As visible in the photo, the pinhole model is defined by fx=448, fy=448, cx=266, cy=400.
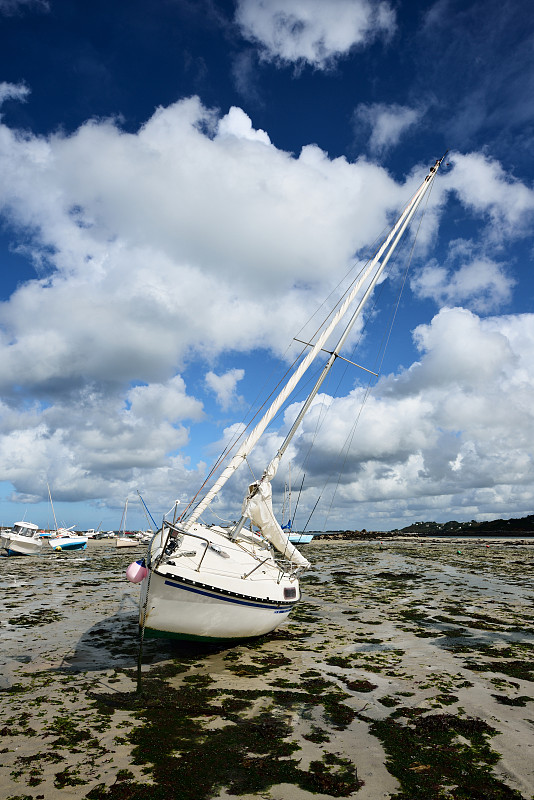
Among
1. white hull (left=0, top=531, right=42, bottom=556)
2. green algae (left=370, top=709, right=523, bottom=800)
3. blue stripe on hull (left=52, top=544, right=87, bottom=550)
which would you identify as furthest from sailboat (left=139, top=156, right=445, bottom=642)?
blue stripe on hull (left=52, top=544, right=87, bottom=550)

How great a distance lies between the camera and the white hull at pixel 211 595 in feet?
34.1

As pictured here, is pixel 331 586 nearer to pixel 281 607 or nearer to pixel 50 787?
pixel 281 607

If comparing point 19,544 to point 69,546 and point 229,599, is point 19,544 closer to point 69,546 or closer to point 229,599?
point 69,546

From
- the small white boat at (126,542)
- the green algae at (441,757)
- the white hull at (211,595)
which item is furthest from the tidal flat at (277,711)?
the small white boat at (126,542)

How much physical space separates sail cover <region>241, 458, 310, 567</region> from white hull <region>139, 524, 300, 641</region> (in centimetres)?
163

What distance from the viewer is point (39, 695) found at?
368 inches

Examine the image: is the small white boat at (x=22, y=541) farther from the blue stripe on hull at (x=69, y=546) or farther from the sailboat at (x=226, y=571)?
the sailboat at (x=226, y=571)

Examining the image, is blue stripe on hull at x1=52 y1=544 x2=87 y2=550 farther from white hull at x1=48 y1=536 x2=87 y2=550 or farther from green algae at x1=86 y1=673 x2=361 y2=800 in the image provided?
green algae at x1=86 y1=673 x2=361 y2=800

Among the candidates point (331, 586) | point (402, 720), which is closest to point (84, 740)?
point (402, 720)

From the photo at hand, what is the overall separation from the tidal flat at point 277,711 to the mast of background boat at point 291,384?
4346 mm

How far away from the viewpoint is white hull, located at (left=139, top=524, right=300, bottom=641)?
1041cm

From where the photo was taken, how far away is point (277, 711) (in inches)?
341

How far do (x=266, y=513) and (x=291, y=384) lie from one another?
4.99 meters

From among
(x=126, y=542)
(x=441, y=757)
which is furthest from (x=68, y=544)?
(x=441, y=757)
